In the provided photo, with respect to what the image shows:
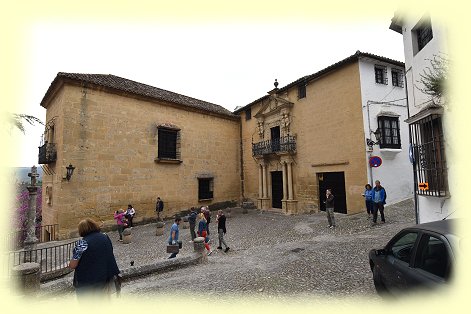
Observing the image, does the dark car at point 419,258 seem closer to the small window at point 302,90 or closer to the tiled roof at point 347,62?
the tiled roof at point 347,62

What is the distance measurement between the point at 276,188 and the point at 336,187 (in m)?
5.02

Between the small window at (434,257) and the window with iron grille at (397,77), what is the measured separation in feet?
42.2

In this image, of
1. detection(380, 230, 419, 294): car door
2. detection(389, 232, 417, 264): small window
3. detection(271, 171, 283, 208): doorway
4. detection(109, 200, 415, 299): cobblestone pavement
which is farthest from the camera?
detection(271, 171, 283, 208): doorway

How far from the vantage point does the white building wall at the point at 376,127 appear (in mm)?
12000

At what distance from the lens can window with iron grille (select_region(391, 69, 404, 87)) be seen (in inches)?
518

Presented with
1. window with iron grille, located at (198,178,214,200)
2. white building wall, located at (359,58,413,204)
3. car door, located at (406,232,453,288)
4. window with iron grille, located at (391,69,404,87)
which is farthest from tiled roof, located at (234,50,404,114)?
car door, located at (406,232,453,288)

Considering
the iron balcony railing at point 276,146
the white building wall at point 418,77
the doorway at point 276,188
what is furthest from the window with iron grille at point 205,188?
the white building wall at point 418,77

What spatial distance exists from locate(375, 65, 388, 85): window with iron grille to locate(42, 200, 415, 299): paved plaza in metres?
6.35

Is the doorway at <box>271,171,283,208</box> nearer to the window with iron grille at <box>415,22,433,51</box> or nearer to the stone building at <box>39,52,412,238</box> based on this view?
the stone building at <box>39,52,412,238</box>

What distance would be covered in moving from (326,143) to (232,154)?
832 centimetres

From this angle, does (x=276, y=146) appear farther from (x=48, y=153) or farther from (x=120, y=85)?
(x=48, y=153)

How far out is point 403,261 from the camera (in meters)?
3.37

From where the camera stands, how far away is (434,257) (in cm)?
285

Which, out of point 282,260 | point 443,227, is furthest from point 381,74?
point 443,227
